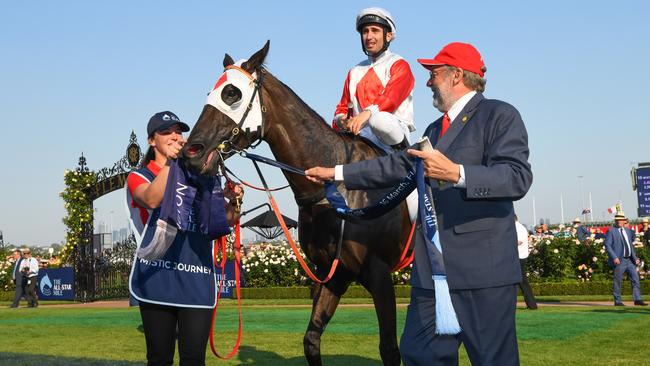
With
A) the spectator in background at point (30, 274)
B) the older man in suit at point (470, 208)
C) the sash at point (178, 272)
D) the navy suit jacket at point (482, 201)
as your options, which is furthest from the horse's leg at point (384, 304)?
the spectator in background at point (30, 274)

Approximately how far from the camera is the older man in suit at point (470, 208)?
341cm

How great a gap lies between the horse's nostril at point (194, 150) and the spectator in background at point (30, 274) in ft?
70.1

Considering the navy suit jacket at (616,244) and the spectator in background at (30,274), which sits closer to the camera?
the navy suit jacket at (616,244)

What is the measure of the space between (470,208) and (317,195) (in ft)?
6.28

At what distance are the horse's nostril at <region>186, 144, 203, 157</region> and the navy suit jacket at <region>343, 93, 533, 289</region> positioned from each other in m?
1.48

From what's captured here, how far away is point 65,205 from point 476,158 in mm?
22957

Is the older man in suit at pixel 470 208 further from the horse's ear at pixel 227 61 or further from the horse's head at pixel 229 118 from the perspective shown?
the horse's ear at pixel 227 61

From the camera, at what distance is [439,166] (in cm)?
338

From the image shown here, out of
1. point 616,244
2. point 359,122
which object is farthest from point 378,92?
point 616,244

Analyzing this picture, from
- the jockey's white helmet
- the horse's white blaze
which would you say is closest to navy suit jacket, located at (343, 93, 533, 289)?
the horse's white blaze

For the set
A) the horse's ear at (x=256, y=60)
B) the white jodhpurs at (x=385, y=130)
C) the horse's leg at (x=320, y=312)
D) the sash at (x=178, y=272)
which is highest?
the horse's ear at (x=256, y=60)

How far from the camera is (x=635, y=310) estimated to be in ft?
47.3

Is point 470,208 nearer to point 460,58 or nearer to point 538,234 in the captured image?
point 460,58

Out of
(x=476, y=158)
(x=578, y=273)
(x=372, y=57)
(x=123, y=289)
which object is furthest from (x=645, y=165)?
(x=476, y=158)
